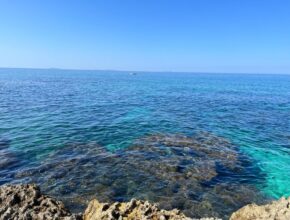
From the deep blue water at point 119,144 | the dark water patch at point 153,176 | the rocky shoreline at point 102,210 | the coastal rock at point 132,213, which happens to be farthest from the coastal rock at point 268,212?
the deep blue water at point 119,144

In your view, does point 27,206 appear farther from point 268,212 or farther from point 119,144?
point 119,144

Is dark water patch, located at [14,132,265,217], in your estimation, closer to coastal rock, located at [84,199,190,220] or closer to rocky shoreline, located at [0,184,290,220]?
rocky shoreline, located at [0,184,290,220]

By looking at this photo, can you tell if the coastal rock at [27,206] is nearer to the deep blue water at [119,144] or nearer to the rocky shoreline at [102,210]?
the rocky shoreline at [102,210]

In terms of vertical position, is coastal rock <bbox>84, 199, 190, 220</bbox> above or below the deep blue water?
above

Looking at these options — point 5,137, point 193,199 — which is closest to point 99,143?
point 5,137

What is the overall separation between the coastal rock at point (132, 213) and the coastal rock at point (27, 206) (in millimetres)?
661

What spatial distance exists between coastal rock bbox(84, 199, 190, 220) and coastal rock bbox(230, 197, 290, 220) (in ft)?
6.02

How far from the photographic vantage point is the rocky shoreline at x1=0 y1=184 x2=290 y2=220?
21.3ft

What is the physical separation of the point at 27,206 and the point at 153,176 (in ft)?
25.3

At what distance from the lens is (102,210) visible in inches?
270

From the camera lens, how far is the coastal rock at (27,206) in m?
6.73

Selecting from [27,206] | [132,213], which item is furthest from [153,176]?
[27,206]

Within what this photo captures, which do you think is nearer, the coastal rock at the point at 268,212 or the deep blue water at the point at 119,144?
the coastal rock at the point at 268,212

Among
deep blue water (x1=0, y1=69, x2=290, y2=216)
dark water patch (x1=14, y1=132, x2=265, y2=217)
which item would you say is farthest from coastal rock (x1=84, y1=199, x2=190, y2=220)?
deep blue water (x1=0, y1=69, x2=290, y2=216)
